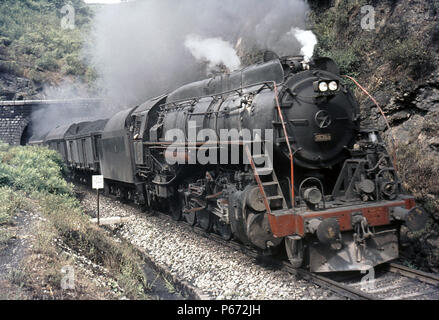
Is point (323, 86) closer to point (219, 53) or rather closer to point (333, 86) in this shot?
point (333, 86)

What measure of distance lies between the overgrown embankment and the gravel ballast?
1.99 ft

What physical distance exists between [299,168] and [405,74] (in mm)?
5302

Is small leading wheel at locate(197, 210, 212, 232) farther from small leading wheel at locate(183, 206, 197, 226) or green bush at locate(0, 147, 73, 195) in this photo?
green bush at locate(0, 147, 73, 195)

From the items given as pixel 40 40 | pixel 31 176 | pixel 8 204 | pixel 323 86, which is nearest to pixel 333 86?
pixel 323 86

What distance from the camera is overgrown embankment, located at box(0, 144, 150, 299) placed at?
16.7ft

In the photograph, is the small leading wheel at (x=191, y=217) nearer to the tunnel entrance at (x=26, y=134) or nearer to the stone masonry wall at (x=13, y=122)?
the stone masonry wall at (x=13, y=122)

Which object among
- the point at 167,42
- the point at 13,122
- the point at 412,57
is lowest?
the point at 13,122

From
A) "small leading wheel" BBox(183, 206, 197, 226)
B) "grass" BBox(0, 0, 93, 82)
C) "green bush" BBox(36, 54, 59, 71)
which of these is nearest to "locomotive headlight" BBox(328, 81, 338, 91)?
"small leading wheel" BBox(183, 206, 197, 226)

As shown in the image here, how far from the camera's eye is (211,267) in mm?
6637

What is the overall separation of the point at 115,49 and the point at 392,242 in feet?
85.9

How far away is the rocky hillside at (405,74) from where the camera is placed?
25.2 ft

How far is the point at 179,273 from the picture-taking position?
21.3 ft
